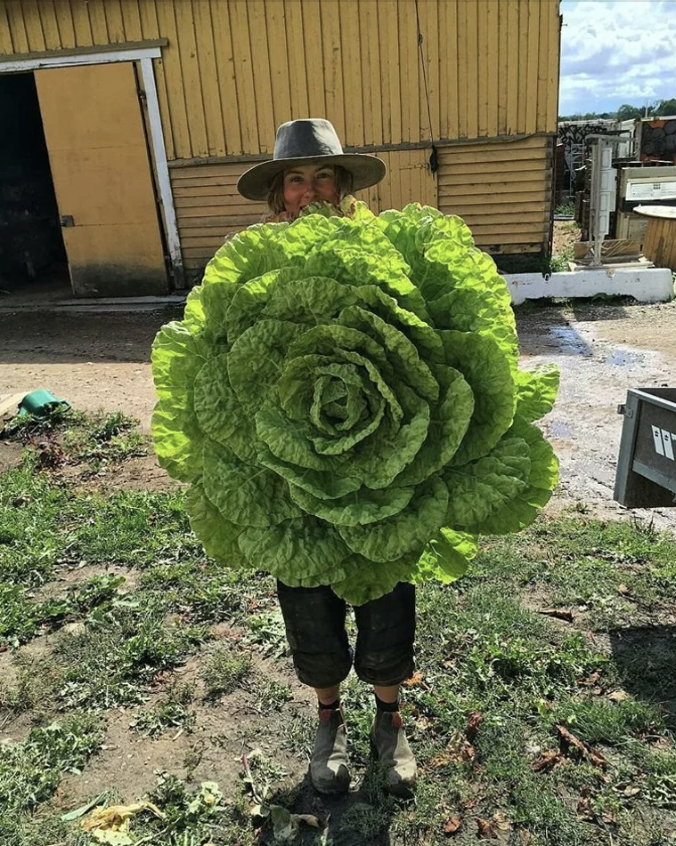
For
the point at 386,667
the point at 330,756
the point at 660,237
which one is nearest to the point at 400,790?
the point at 330,756

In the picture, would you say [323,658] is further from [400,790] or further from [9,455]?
[9,455]

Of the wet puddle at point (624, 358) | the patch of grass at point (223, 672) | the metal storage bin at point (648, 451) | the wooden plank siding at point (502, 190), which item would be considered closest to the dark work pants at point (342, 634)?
the patch of grass at point (223, 672)

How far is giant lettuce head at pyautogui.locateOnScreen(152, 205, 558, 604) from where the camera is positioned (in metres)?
1.45

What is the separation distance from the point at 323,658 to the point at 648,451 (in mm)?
1611

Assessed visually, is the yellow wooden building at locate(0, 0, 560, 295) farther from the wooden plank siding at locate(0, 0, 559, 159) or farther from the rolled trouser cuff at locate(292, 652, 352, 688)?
the rolled trouser cuff at locate(292, 652, 352, 688)

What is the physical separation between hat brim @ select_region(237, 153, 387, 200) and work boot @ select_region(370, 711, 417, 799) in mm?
1866

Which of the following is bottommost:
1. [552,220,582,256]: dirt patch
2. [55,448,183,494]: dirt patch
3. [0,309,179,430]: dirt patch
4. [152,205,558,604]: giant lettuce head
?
[552,220,582,256]: dirt patch

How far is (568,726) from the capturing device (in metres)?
2.44

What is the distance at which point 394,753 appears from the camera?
2.27 meters

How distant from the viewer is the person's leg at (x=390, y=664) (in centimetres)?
207

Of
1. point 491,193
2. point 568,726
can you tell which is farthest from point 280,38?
point 568,726

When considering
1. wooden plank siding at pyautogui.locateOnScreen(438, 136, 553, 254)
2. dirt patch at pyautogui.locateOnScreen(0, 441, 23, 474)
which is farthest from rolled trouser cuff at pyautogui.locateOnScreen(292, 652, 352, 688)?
wooden plank siding at pyautogui.locateOnScreen(438, 136, 553, 254)

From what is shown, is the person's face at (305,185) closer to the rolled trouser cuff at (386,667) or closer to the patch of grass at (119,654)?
the rolled trouser cuff at (386,667)

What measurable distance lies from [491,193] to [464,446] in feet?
30.1
